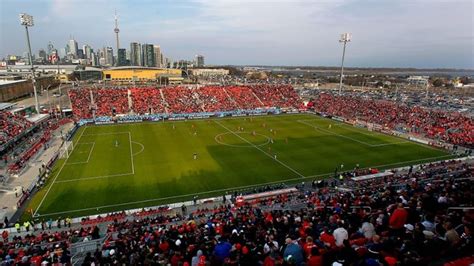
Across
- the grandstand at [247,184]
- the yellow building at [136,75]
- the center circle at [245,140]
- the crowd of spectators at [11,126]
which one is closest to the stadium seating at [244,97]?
the grandstand at [247,184]

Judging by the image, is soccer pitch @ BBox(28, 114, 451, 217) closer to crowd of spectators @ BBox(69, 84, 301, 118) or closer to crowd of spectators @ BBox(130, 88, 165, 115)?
crowd of spectators @ BBox(130, 88, 165, 115)

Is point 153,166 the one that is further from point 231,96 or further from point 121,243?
point 231,96

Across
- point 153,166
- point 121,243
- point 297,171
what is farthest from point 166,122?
point 121,243

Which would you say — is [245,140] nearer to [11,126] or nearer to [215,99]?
[215,99]

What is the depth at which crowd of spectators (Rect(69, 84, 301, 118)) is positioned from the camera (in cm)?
6525

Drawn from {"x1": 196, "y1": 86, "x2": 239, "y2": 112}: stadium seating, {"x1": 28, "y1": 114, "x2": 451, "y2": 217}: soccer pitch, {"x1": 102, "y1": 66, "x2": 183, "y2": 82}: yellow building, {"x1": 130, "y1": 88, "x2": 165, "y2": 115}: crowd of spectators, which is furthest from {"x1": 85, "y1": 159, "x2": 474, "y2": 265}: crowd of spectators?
{"x1": 102, "y1": 66, "x2": 183, "y2": 82}: yellow building

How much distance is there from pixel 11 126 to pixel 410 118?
6415 cm

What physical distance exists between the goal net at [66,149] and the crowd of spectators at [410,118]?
49449mm

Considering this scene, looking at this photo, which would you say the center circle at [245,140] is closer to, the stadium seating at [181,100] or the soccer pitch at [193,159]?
the soccer pitch at [193,159]

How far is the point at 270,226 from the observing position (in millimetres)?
13312

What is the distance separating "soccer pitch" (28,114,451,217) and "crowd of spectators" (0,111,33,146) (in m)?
A: 7.25

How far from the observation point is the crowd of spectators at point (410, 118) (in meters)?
47.3

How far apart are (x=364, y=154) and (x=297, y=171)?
443 inches

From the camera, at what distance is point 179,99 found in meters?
72.2
